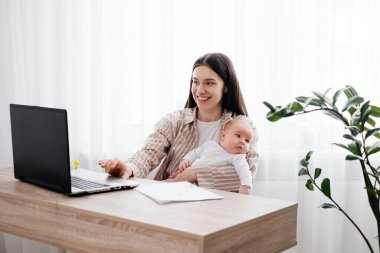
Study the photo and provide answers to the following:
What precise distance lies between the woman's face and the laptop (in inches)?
25.6

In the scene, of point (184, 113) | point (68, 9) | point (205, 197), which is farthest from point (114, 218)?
point (68, 9)

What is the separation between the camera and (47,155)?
1948 mm

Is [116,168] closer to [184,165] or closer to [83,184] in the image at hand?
[83,184]

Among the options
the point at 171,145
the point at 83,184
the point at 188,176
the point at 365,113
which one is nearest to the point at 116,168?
the point at 83,184

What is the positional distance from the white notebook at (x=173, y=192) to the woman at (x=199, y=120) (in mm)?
491

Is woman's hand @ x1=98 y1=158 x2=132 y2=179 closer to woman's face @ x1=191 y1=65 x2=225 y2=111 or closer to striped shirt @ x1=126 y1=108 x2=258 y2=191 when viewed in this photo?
striped shirt @ x1=126 y1=108 x2=258 y2=191

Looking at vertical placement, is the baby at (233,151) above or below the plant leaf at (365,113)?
below

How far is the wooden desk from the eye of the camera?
5.05 feet

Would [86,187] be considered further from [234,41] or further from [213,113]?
[234,41]

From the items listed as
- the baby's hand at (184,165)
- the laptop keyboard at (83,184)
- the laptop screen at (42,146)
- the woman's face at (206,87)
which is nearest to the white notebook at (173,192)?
the laptop keyboard at (83,184)

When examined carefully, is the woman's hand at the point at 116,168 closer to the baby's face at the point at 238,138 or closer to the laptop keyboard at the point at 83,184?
the laptop keyboard at the point at 83,184

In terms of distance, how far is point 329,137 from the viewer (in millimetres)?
3098

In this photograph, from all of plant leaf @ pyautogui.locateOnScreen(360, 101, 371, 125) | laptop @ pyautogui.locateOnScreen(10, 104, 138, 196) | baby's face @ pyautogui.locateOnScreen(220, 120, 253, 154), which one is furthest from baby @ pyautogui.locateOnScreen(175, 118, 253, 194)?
plant leaf @ pyautogui.locateOnScreen(360, 101, 371, 125)

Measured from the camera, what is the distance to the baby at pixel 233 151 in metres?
2.50
